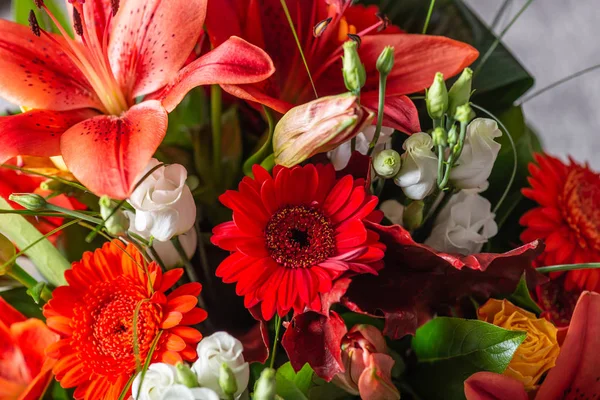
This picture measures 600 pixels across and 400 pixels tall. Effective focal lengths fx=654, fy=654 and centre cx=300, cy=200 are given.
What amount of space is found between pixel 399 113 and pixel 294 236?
10 cm

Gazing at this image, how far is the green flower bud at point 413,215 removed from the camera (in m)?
0.39

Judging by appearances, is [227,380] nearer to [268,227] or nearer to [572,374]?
[268,227]

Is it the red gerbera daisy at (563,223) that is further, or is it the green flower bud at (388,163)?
the red gerbera daisy at (563,223)

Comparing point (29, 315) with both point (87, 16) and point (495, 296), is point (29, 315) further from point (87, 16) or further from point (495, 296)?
point (495, 296)

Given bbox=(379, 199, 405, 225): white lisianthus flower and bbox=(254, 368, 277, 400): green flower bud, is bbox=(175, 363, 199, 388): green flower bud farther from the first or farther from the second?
bbox=(379, 199, 405, 225): white lisianthus flower

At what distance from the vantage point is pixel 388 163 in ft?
1.20

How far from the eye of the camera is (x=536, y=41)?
1.03m

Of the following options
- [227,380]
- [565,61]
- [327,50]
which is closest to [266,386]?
[227,380]

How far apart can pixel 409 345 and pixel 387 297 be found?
4.3 inches

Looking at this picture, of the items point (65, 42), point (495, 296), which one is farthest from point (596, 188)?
point (65, 42)

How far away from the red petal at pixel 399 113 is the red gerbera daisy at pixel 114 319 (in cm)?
15

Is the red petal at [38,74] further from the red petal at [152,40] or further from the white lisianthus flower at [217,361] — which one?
the white lisianthus flower at [217,361]

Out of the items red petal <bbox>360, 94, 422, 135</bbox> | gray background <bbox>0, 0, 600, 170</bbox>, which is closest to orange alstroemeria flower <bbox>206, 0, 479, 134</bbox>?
red petal <bbox>360, 94, 422, 135</bbox>

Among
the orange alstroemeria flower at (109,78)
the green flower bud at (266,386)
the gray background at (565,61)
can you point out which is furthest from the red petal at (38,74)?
the gray background at (565,61)
